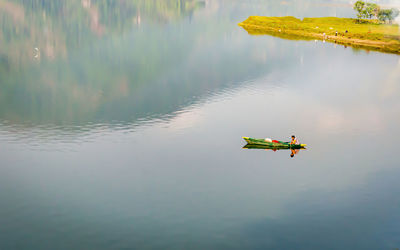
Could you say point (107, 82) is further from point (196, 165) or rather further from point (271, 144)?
point (271, 144)

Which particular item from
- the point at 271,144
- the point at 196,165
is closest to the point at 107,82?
the point at 196,165

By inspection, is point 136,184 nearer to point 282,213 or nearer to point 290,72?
point 282,213

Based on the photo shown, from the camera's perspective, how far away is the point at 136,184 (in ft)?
215

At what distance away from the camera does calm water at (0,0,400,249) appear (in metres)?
53.3

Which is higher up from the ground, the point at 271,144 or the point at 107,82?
the point at 107,82

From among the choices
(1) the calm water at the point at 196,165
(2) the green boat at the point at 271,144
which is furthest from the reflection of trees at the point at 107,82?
(2) the green boat at the point at 271,144

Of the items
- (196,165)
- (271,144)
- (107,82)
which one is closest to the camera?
(196,165)

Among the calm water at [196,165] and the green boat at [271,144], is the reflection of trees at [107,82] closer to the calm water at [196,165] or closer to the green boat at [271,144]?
the calm water at [196,165]

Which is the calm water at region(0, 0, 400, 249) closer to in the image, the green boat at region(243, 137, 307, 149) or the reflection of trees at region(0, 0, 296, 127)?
the reflection of trees at region(0, 0, 296, 127)

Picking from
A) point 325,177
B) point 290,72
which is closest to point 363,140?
point 325,177

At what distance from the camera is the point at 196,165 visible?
2837 inches

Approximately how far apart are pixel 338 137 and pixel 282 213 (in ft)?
117

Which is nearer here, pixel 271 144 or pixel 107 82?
pixel 271 144

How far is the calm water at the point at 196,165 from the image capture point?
5328cm
